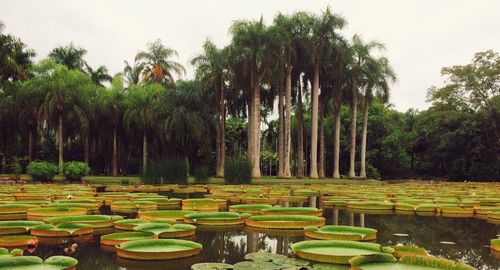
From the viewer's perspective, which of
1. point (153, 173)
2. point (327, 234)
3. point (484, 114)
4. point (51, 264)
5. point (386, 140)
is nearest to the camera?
point (51, 264)

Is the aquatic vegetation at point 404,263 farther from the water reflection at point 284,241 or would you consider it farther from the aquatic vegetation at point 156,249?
the aquatic vegetation at point 156,249

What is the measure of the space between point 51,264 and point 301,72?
31.3m

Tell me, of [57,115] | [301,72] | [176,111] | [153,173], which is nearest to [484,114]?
[301,72]

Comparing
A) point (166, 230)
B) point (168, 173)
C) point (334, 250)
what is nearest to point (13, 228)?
point (166, 230)

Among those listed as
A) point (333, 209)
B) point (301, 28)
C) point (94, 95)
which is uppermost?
point (301, 28)

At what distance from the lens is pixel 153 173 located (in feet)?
75.8

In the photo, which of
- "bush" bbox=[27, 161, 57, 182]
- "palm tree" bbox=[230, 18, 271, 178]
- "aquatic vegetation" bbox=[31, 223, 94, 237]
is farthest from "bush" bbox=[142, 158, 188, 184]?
"aquatic vegetation" bbox=[31, 223, 94, 237]

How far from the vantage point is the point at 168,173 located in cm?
2292

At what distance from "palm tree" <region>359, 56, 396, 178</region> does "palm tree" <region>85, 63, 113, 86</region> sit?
25.0 m

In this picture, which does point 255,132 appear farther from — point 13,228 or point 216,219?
point 13,228

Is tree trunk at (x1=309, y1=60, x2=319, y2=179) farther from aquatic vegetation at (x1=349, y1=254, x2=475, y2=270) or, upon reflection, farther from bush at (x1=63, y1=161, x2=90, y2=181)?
aquatic vegetation at (x1=349, y1=254, x2=475, y2=270)

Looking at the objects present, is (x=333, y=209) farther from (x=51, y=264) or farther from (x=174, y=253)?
(x=51, y=264)

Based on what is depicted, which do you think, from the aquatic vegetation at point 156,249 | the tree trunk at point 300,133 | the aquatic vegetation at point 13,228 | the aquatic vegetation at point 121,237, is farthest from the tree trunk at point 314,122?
the aquatic vegetation at point 156,249

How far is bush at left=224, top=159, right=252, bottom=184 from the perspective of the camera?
23.7 m
